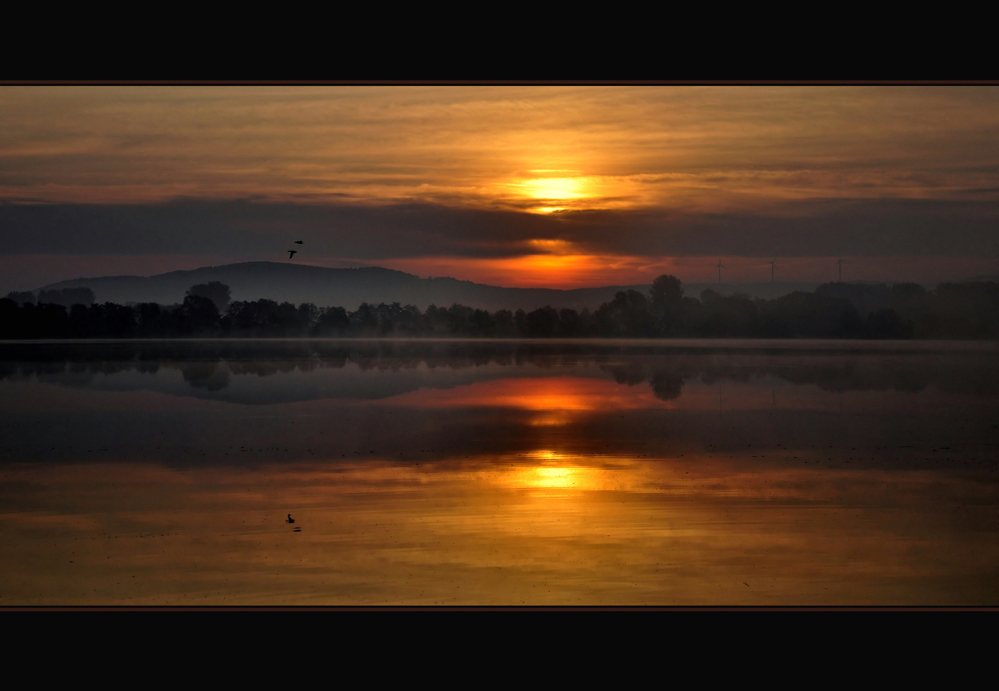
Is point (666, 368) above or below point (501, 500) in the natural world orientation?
above

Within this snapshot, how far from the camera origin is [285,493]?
1459 cm

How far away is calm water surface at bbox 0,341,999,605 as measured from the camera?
10.8 meters

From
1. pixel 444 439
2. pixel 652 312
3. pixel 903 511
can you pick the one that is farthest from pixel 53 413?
pixel 652 312

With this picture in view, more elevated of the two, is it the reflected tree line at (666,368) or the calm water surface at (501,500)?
the reflected tree line at (666,368)

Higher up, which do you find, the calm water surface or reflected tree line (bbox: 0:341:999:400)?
reflected tree line (bbox: 0:341:999:400)

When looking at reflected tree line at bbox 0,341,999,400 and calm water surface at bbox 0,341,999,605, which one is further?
reflected tree line at bbox 0,341,999,400

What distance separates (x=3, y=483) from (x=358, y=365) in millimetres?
29903

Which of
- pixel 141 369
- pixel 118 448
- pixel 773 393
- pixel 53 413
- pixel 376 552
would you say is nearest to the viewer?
pixel 376 552

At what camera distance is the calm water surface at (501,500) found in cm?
1075

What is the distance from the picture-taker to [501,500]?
13.9 m

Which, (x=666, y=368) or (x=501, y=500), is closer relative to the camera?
(x=501, y=500)

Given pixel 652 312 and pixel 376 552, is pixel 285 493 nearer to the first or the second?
pixel 376 552

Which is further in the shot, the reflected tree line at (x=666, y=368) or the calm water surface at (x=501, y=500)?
the reflected tree line at (x=666, y=368)

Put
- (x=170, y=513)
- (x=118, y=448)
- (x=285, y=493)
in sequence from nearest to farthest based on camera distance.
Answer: (x=170, y=513) < (x=285, y=493) < (x=118, y=448)
